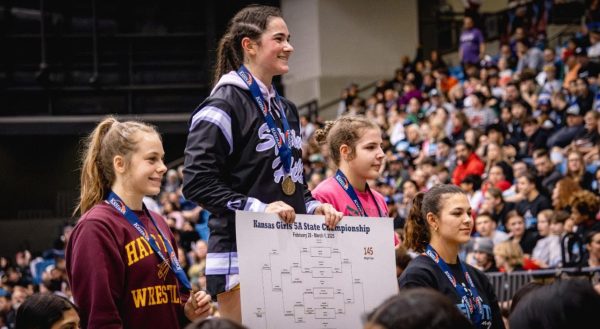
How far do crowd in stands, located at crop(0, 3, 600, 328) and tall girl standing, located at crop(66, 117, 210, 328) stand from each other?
Answer: 232cm

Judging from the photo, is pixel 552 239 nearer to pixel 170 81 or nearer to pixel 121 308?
pixel 121 308

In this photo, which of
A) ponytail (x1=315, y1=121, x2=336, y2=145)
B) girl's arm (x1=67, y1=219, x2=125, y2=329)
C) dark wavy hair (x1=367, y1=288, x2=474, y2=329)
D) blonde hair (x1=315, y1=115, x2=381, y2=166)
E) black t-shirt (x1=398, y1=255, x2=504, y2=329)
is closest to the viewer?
dark wavy hair (x1=367, y1=288, x2=474, y2=329)

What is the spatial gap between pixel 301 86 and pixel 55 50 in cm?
513

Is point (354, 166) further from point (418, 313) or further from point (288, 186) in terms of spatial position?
point (418, 313)

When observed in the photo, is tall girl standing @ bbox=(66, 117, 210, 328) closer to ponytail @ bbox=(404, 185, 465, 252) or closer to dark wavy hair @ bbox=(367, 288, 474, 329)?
ponytail @ bbox=(404, 185, 465, 252)

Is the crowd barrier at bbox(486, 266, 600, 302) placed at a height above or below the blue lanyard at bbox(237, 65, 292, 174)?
below

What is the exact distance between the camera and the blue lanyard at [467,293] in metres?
3.95

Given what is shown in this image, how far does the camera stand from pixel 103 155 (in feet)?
12.2

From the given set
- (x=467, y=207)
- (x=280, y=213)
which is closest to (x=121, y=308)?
(x=280, y=213)

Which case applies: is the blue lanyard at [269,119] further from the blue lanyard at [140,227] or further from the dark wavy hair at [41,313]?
the dark wavy hair at [41,313]

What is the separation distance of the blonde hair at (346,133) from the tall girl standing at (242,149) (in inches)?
25.9

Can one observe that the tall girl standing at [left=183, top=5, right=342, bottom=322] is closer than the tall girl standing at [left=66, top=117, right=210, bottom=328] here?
No

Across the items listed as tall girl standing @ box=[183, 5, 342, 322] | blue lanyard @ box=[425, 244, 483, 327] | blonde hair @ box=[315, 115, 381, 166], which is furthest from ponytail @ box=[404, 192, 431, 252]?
tall girl standing @ box=[183, 5, 342, 322]

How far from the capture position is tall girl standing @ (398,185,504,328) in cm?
396
